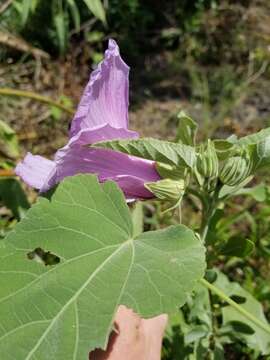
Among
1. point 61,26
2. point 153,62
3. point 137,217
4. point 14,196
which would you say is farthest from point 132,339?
point 153,62

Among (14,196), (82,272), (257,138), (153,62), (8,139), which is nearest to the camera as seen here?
(82,272)

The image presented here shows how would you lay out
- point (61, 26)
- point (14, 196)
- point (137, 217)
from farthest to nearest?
point (61, 26) → point (14, 196) → point (137, 217)

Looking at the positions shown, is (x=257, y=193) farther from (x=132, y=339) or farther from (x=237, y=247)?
(x=132, y=339)

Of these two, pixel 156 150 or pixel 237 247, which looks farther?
pixel 237 247

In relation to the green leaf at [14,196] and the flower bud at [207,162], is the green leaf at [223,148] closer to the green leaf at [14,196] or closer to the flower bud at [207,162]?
the flower bud at [207,162]

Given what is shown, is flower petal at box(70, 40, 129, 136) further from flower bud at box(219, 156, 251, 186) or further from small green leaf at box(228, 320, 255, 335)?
small green leaf at box(228, 320, 255, 335)

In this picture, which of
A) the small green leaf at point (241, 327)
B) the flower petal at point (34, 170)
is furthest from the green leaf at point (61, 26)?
the flower petal at point (34, 170)

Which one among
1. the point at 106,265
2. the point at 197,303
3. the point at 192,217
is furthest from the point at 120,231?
the point at 192,217
